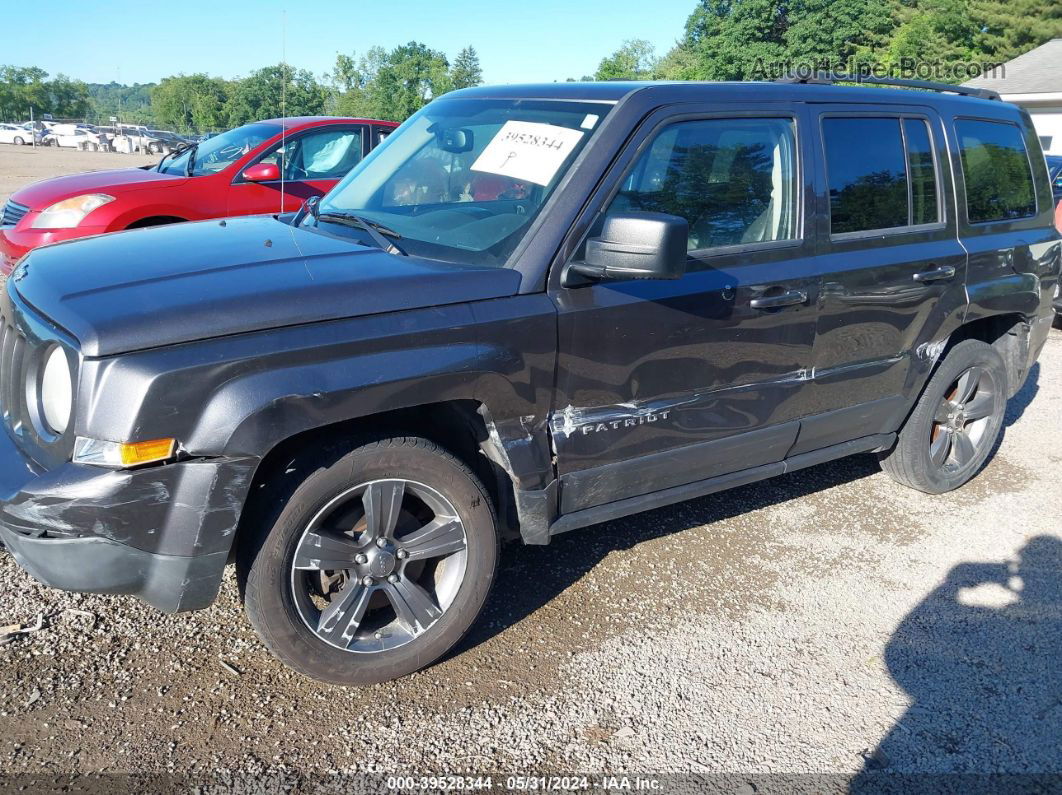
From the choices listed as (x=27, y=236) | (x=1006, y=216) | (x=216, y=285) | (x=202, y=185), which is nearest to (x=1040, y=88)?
(x=1006, y=216)

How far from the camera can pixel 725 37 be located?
46.6 meters

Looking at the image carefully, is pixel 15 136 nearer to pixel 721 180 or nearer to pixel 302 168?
pixel 302 168

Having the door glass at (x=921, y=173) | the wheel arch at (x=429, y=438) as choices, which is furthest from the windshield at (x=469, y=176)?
the door glass at (x=921, y=173)

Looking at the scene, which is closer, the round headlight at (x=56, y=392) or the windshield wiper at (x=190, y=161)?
the round headlight at (x=56, y=392)

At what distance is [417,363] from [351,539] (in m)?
0.65

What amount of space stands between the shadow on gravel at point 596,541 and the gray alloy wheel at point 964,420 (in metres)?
0.48

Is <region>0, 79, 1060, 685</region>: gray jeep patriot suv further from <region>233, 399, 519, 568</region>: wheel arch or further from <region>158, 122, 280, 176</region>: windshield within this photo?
<region>158, 122, 280, 176</region>: windshield

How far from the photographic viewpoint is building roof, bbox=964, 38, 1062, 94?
2931 centimetres

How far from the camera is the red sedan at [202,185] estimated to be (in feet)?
22.2

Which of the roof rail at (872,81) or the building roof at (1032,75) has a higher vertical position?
the building roof at (1032,75)

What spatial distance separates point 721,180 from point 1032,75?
3365 centimetres

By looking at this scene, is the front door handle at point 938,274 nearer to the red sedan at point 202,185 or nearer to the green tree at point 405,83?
the red sedan at point 202,185

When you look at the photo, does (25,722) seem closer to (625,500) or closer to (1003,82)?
(625,500)

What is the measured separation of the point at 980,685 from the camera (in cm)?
317
